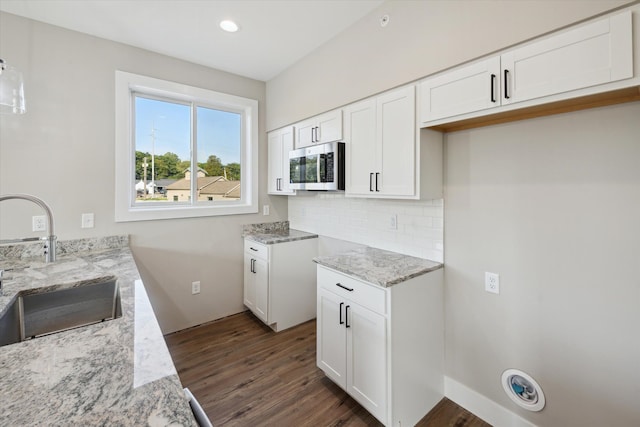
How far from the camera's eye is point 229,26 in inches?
91.0

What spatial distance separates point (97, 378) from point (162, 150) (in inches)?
103

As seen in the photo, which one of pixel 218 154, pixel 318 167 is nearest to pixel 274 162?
pixel 218 154

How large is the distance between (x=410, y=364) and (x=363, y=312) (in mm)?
426

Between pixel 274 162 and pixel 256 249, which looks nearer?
pixel 256 249

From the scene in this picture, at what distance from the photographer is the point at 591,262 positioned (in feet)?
4.65

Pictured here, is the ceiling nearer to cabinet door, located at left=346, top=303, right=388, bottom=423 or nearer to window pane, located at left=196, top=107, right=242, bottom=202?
window pane, located at left=196, top=107, right=242, bottom=202

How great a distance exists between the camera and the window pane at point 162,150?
9.25 feet

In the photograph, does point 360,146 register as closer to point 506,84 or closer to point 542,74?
point 506,84

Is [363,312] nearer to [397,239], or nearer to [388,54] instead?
[397,239]

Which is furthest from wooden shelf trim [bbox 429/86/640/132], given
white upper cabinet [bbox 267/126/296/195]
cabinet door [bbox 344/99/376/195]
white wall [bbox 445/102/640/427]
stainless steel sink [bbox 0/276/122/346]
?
stainless steel sink [bbox 0/276/122/346]

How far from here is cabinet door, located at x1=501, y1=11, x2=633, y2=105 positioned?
114 centimetres

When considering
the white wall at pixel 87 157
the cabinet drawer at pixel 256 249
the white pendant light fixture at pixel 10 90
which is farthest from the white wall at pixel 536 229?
the white wall at pixel 87 157

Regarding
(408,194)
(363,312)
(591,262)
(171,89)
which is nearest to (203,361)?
(363,312)

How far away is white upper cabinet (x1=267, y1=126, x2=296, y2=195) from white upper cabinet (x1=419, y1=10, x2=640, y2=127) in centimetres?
170
